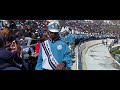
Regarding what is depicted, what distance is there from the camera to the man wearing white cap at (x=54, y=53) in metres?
3.29

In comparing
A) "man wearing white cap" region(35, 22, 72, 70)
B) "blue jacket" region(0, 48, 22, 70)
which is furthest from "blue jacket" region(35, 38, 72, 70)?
"blue jacket" region(0, 48, 22, 70)

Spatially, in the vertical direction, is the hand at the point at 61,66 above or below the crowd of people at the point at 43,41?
below

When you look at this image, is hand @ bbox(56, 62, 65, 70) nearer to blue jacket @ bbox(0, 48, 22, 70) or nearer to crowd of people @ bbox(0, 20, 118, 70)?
crowd of people @ bbox(0, 20, 118, 70)

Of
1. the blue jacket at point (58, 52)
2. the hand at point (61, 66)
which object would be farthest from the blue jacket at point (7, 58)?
the hand at point (61, 66)

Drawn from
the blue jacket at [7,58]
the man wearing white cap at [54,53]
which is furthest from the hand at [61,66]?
the blue jacket at [7,58]

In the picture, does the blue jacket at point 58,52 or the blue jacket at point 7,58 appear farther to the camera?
the blue jacket at point 58,52

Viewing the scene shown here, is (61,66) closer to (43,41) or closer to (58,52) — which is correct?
(58,52)

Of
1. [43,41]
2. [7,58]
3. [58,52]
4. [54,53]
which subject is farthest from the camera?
[43,41]

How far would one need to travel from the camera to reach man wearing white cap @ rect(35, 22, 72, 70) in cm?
329

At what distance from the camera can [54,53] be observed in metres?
3.57

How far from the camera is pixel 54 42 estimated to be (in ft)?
11.4

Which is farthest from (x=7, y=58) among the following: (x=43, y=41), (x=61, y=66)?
(x=43, y=41)

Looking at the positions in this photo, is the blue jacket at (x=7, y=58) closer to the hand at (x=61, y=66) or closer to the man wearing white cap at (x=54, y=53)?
the man wearing white cap at (x=54, y=53)
